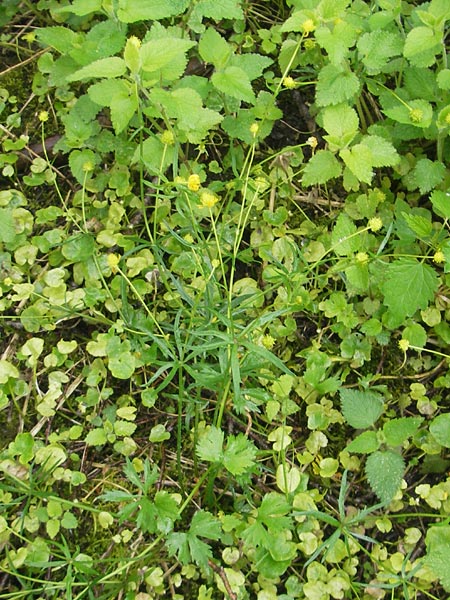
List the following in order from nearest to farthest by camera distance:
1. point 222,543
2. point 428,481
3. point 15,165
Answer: point 222,543 → point 428,481 → point 15,165

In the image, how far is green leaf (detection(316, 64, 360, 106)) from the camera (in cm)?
187

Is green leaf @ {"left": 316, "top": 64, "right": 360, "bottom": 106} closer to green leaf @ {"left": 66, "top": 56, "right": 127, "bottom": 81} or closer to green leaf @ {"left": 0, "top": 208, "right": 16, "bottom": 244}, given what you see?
green leaf @ {"left": 66, "top": 56, "right": 127, "bottom": 81}

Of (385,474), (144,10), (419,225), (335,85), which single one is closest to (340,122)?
(335,85)

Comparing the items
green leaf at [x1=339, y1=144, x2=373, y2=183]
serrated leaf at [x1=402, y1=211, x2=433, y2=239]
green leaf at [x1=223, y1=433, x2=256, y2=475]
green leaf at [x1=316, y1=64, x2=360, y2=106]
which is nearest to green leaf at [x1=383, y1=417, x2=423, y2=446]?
green leaf at [x1=223, y1=433, x2=256, y2=475]

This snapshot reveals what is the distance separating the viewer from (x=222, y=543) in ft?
5.46

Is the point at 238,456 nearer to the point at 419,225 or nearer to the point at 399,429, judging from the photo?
the point at 399,429

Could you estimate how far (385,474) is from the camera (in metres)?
1.69

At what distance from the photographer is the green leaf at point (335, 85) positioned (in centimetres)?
187

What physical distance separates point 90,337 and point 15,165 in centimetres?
67

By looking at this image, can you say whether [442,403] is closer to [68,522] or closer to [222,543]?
[222,543]

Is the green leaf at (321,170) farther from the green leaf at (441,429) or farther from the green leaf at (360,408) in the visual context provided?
the green leaf at (441,429)

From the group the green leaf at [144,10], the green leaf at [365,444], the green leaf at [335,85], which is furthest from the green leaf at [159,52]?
the green leaf at [365,444]

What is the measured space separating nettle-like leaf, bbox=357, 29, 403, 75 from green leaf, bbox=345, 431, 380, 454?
3.41ft

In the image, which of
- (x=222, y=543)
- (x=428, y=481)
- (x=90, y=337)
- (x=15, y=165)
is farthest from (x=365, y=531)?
(x=15, y=165)
